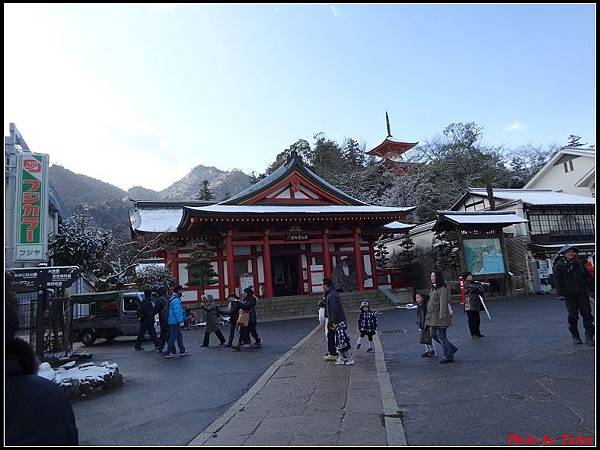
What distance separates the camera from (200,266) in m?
20.1

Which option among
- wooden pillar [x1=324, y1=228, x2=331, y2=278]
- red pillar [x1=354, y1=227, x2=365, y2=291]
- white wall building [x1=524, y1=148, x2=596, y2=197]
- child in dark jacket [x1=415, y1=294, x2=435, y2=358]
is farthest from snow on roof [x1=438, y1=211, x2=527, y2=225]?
child in dark jacket [x1=415, y1=294, x2=435, y2=358]

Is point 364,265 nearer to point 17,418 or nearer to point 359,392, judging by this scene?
point 359,392

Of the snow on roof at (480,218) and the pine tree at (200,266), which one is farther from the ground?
the snow on roof at (480,218)

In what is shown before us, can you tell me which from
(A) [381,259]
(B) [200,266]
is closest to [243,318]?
(B) [200,266]

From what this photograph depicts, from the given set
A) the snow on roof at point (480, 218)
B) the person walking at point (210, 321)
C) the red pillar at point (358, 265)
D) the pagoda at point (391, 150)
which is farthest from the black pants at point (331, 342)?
the pagoda at point (391, 150)

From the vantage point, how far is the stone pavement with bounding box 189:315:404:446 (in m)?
4.19

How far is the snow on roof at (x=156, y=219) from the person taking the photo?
2296 centimetres

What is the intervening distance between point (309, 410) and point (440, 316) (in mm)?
3605

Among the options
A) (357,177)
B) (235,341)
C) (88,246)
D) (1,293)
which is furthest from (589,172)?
(1,293)

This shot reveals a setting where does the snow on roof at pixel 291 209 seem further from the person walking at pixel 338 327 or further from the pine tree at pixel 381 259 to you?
the person walking at pixel 338 327

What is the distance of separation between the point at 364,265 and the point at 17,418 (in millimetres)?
23160

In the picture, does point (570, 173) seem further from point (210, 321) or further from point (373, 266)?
point (210, 321)

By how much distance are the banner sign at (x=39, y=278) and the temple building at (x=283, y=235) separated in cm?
994

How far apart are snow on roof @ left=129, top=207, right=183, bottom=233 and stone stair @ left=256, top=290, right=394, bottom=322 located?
21.1 ft
